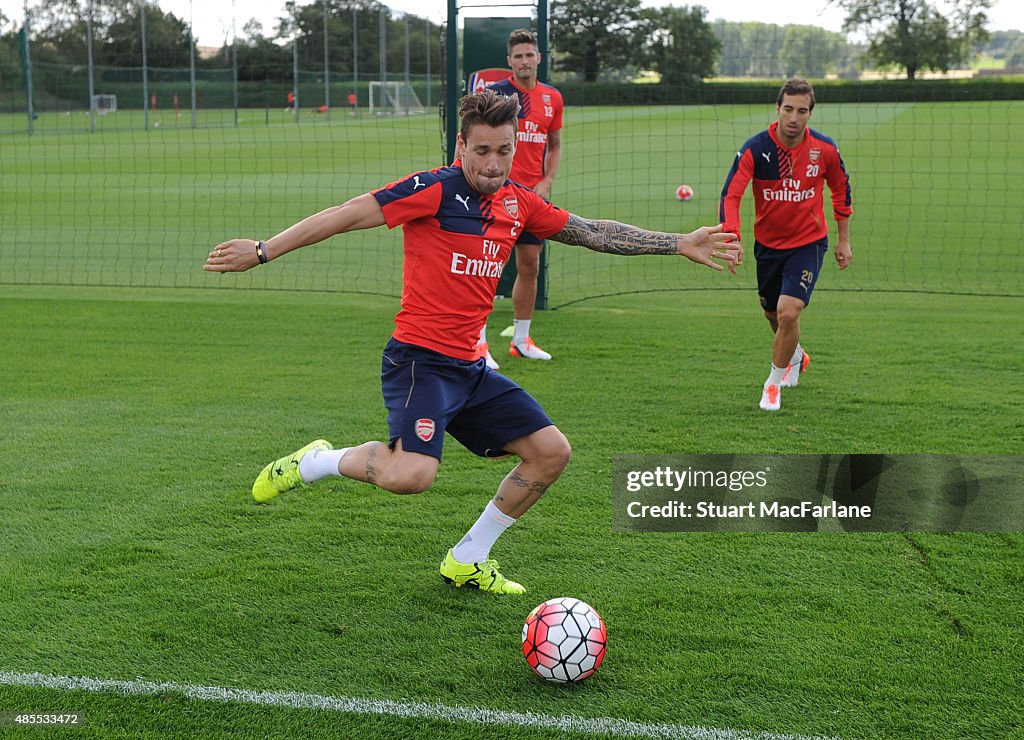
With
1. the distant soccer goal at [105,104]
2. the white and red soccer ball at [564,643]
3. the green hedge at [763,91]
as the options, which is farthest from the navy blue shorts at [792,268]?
the distant soccer goal at [105,104]

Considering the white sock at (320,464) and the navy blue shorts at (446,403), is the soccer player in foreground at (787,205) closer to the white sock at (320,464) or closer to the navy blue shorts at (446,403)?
the navy blue shorts at (446,403)

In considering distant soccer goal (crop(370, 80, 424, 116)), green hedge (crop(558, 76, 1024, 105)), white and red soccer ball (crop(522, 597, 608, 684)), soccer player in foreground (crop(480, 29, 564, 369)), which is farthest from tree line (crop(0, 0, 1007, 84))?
distant soccer goal (crop(370, 80, 424, 116))

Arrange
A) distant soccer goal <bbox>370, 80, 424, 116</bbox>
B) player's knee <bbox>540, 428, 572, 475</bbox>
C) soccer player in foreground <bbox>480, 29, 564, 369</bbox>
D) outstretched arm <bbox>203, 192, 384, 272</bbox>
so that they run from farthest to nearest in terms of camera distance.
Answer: distant soccer goal <bbox>370, 80, 424, 116</bbox> → soccer player in foreground <bbox>480, 29, 564, 369</bbox> → player's knee <bbox>540, 428, 572, 475</bbox> → outstretched arm <bbox>203, 192, 384, 272</bbox>

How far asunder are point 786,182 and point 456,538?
3728mm

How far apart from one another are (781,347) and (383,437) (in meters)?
2.79

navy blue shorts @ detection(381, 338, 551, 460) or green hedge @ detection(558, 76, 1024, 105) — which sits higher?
green hedge @ detection(558, 76, 1024, 105)

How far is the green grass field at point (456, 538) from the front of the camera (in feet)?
12.1

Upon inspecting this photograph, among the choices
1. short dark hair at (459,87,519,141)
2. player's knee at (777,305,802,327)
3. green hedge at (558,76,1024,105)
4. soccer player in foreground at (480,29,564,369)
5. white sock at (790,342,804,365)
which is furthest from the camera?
green hedge at (558,76,1024,105)

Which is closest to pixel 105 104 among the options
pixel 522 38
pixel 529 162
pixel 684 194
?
pixel 684 194

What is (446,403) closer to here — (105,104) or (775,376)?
(775,376)

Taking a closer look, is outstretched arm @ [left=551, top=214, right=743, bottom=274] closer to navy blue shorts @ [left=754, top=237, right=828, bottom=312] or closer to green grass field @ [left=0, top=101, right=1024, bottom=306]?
navy blue shorts @ [left=754, top=237, right=828, bottom=312]

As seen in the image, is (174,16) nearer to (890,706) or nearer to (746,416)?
(746,416)

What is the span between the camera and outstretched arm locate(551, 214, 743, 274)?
471 centimetres

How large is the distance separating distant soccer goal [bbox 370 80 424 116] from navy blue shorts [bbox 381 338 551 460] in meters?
38.2
